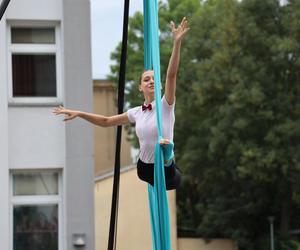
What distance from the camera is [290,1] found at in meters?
28.1

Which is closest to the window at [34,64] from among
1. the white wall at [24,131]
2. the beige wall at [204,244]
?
the white wall at [24,131]

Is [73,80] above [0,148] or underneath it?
above

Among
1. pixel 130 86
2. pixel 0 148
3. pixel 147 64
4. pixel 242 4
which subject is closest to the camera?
pixel 147 64

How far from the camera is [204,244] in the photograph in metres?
32.6

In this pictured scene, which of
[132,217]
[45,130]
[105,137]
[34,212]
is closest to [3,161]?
[45,130]

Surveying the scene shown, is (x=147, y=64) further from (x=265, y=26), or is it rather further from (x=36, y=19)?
(x=265, y=26)

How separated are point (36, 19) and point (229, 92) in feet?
45.1

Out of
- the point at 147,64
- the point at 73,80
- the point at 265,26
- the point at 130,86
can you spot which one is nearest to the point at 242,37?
the point at 265,26

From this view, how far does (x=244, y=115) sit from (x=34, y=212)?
1285 cm

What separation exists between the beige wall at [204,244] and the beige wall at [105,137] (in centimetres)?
1813

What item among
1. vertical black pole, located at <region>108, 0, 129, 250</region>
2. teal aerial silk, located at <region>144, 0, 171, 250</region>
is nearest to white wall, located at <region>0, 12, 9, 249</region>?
vertical black pole, located at <region>108, 0, 129, 250</region>

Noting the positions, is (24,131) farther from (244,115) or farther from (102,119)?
(244,115)

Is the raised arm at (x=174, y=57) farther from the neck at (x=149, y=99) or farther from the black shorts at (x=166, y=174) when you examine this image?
the black shorts at (x=166, y=174)

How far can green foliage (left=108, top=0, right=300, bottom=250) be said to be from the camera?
90.3 ft
